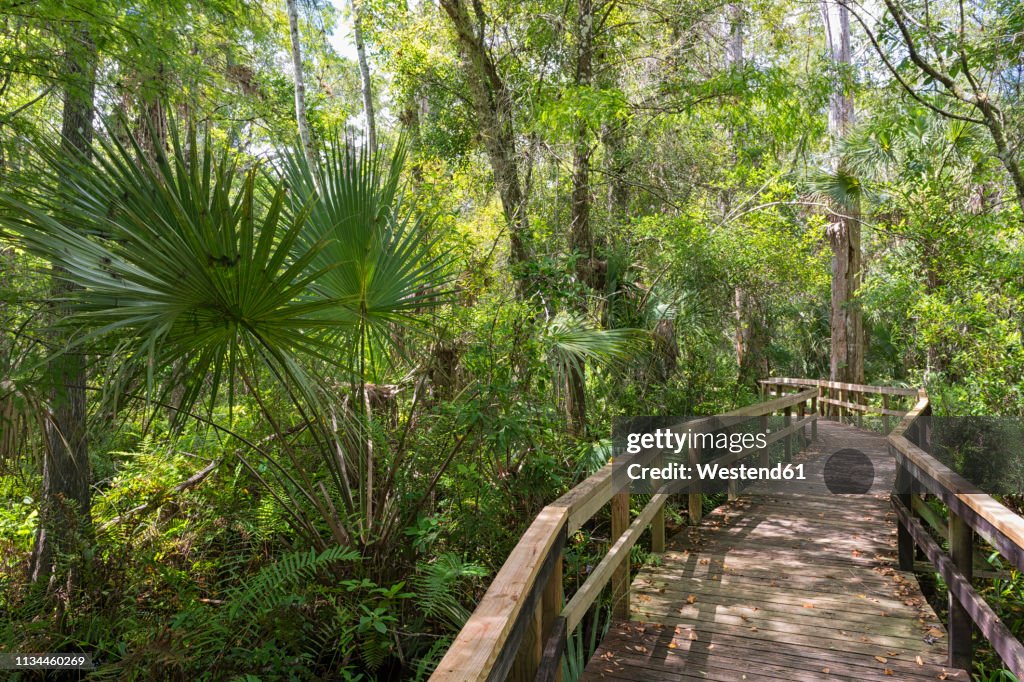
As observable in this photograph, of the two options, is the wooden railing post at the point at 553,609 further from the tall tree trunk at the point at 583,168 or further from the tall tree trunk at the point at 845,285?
the tall tree trunk at the point at 845,285

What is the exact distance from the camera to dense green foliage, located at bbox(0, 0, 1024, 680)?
2711 mm

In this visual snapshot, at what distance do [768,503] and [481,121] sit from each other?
491cm

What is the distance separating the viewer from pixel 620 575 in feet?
12.2

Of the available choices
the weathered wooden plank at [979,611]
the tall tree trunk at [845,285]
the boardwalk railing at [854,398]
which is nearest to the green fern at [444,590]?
the weathered wooden plank at [979,611]

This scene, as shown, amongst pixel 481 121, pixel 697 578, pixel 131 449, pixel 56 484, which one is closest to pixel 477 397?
pixel 697 578

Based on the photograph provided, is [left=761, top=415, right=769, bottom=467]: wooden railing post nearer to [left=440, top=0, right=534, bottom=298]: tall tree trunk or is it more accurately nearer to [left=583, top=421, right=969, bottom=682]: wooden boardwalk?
[left=583, top=421, right=969, bottom=682]: wooden boardwalk

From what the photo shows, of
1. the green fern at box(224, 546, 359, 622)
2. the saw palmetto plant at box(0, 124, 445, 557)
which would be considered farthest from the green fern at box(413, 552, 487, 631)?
the saw palmetto plant at box(0, 124, 445, 557)

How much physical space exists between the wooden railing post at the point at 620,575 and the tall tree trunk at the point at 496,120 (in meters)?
2.80

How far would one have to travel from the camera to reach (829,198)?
12.7m

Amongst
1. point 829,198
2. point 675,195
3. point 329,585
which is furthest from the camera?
point 829,198

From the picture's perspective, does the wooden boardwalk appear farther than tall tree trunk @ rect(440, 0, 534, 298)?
No

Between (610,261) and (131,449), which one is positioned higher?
(610,261)

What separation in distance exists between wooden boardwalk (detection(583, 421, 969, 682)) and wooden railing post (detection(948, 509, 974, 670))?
0.28 feet

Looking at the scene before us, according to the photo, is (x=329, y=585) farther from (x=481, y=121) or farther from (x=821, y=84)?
(x=821, y=84)
